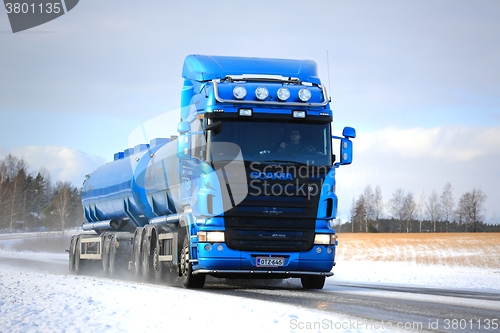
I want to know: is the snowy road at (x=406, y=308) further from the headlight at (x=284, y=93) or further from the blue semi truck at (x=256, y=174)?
the headlight at (x=284, y=93)

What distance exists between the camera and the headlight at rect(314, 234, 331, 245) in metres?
11.3

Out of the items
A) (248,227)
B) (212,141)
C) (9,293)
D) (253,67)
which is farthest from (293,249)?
(9,293)

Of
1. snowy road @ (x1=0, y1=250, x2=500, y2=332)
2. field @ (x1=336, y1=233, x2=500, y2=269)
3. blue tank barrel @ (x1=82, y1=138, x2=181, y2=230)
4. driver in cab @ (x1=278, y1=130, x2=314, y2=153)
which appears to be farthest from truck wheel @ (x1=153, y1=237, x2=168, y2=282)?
field @ (x1=336, y1=233, x2=500, y2=269)

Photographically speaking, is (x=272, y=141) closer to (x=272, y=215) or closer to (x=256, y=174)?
Answer: (x=256, y=174)

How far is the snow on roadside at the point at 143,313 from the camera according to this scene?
6598 mm

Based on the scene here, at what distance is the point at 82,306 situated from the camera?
8.23 metres

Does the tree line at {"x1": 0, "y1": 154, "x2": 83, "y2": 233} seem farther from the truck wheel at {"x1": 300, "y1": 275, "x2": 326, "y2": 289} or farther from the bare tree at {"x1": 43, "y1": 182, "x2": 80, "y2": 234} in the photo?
the truck wheel at {"x1": 300, "y1": 275, "x2": 326, "y2": 289}

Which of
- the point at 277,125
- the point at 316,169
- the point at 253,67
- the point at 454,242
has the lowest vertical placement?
the point at 454,242

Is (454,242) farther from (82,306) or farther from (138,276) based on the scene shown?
(82,306)

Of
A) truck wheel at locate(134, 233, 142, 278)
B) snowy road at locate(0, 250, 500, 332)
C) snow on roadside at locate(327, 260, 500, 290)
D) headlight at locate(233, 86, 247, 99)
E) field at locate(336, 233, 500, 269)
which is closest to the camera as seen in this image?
snowy road at locate(0, 250, 500, 332)

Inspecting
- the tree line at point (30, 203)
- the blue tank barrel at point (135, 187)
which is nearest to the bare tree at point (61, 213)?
the tree line at point (30, 203)

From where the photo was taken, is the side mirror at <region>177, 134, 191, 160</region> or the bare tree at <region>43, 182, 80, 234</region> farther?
the bare tree at <region>43, 182, 80, 234</region>

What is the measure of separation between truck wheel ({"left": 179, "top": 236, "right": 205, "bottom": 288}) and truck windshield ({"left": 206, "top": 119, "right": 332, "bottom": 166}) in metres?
2.20

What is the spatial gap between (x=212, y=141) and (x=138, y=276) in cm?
665
